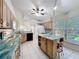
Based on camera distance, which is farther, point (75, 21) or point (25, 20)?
point (25, 20)

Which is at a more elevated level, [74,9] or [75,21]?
[74,9]

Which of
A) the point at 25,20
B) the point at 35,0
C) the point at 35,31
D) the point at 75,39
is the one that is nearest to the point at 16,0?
the point at 35,0

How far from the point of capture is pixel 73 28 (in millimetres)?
6320

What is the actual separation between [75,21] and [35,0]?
9.42 ft

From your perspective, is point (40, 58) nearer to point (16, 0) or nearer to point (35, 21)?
point (16, 0)

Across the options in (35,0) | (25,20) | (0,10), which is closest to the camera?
(0,10)

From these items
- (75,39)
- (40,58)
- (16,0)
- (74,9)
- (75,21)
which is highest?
(16,0)

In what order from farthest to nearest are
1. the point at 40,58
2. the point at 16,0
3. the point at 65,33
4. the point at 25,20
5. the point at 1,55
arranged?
the point at 25,20 → the point at 65,33 → the point at 16,0 → the point at 40,58 → the point at 1,55

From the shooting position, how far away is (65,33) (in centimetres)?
714

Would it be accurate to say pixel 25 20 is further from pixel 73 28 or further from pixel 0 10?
pixel 0 10

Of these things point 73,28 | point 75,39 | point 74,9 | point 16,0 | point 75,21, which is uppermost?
point 16,0

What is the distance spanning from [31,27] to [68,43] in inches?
301

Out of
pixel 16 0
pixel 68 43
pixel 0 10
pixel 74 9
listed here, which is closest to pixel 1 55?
pixel 0 10

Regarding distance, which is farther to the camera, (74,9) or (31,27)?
(31,27)
